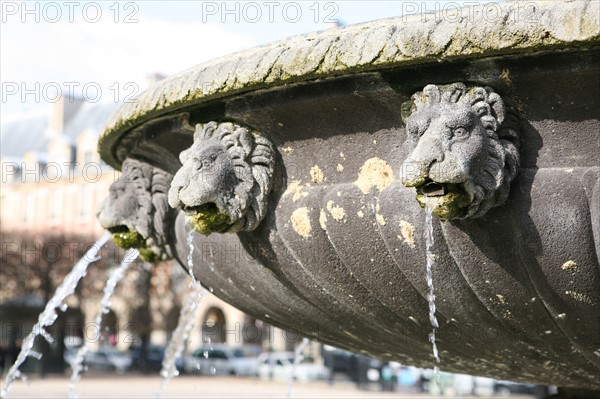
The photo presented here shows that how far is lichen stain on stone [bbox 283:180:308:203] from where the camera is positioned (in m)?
2.87

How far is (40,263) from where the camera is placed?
29031mm

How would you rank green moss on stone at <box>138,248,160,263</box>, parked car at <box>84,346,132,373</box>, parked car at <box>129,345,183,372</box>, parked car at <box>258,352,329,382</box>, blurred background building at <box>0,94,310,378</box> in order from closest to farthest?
green moss on stone at <box>138,248,160,263</box> → parked car at <box>258,352,329,382</box> → blurred background building at <box>0,94,310,378</box> → parked car at <box>129,345,183,372</box> → parked car at <box>84,346,132,373</box>

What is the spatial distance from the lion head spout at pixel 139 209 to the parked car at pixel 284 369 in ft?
67.0

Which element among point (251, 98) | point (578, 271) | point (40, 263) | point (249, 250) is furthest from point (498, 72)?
point (40, 263)

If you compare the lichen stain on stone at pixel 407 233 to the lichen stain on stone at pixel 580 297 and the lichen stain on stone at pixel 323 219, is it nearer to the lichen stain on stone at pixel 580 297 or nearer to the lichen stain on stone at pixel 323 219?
the lichen stain on stone at pixel 323 219

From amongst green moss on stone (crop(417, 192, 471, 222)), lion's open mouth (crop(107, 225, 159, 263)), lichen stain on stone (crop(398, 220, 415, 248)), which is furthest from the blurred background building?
green moss on stone (crop(417, 192, 471, 222))

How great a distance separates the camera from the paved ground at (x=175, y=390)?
1759 cm

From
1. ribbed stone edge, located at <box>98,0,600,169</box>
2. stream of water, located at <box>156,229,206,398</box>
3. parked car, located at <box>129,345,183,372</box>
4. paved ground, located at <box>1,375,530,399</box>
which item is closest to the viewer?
ribbed stone edge, located at <box>98,0,600,169</box>

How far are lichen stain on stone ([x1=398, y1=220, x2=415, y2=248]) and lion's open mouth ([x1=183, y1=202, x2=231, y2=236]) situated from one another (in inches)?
21.0

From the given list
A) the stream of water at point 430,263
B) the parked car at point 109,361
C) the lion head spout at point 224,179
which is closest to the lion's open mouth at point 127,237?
the lion head spout at point 224,179

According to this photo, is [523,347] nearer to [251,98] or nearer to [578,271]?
[578,271]

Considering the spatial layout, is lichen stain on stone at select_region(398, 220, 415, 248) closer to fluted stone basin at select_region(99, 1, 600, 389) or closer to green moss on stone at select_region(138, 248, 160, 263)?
fluted stone basin at select_region(99, 1, 600, 389)

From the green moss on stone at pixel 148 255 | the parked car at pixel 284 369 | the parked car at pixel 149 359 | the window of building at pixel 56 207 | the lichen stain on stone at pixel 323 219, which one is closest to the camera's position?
the lichen stain on stone at pixel 323 219

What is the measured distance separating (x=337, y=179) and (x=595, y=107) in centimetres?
77
